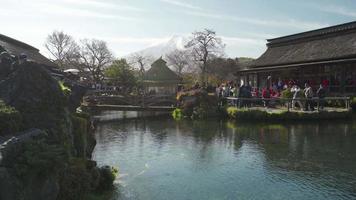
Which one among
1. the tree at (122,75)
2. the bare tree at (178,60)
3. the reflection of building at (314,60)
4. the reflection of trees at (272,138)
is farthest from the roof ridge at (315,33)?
the bare tree at (178,60)

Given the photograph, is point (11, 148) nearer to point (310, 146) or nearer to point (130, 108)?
point (310, 146)

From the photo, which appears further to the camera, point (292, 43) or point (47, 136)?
point (292, 43)

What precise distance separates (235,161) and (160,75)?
148 feet

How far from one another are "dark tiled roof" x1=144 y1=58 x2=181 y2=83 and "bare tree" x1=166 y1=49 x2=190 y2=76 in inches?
965

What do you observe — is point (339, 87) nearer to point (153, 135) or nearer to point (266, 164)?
point (153, 135)

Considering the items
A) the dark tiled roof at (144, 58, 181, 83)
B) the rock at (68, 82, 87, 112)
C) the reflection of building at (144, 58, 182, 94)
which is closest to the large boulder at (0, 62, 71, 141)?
the rock at (68, 82, 87, 112)

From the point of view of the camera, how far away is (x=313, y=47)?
4100 cm

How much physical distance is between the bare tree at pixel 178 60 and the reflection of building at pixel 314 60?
39862mm

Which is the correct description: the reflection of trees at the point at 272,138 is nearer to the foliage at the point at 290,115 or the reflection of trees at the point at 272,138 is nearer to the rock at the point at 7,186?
the foliage at the point at 290,115

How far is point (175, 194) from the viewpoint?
12648 mm

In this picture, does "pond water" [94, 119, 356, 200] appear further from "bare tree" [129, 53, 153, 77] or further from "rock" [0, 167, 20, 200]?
"bare tree" [129, 53, 153, 77]

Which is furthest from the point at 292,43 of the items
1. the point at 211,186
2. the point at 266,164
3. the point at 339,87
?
the point at 211,186

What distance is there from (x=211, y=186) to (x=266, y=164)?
3.95m

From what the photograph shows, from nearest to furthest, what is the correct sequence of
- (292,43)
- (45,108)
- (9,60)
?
(45,108) → (9,60) → (292,43)
